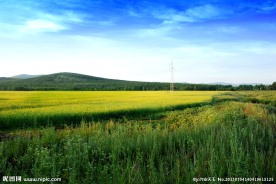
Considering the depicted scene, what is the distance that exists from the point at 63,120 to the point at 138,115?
7082mm

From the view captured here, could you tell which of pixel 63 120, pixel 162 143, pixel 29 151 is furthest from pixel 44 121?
pixel 162 143

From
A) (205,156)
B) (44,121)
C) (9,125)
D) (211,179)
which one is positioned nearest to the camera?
(211,179)

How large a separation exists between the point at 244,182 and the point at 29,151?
599 centimetres

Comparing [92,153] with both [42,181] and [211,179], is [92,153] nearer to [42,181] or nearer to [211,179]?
[42,181]

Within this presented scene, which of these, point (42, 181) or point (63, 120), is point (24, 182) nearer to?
point (42, 181)

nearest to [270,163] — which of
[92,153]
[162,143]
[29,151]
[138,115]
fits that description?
[162,143]

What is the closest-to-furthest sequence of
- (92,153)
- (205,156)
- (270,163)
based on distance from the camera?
(270,163), (205,156), (92,153)

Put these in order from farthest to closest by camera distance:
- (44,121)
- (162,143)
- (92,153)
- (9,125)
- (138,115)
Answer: (138,115), (44,121), (9,125), (162,143), (92,153)

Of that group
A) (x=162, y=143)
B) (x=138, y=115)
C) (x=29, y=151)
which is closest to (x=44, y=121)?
(x=138, y=115)

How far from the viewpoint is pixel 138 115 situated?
22453 mm

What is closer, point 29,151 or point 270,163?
point 270,163

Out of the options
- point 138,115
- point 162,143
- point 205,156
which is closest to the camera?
point 205,156

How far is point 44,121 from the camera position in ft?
55.9

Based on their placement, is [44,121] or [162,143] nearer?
[162,143]
